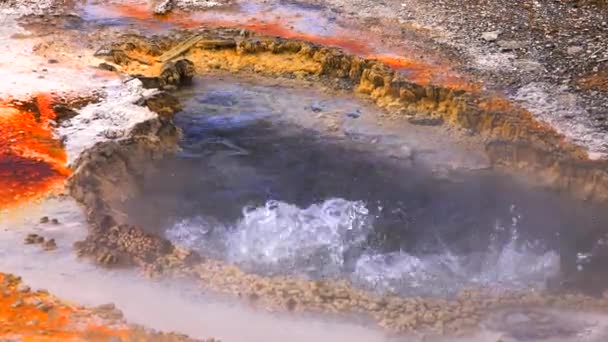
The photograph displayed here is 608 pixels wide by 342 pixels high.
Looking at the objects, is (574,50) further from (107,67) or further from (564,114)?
(107,67)

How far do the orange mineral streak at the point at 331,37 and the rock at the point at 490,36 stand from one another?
1066 mm

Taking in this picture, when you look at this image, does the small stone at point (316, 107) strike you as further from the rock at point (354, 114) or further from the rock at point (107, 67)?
the rock at point (107, 67)

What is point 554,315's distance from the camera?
17.4 ft

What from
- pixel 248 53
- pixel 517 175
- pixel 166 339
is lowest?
pixel 166 339

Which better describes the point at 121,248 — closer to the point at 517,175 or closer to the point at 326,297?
the point at 326,297

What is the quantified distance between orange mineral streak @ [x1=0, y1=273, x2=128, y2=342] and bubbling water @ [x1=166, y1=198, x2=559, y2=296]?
136cm

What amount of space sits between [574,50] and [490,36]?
110 cm

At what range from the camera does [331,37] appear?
963 cm

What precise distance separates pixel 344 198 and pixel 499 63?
123 inches

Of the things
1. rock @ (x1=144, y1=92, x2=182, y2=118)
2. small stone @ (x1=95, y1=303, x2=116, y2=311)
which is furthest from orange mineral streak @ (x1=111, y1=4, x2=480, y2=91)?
small stone @ (x1=95, y1=303, x2=116, y2=311)

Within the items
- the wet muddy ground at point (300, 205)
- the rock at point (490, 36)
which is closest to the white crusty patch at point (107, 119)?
the wet muddy ground at point (300, 205)

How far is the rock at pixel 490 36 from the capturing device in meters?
9.32

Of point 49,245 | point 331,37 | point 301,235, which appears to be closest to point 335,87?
point 331,37

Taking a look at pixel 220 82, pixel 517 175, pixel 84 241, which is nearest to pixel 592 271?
pixel 517 175
